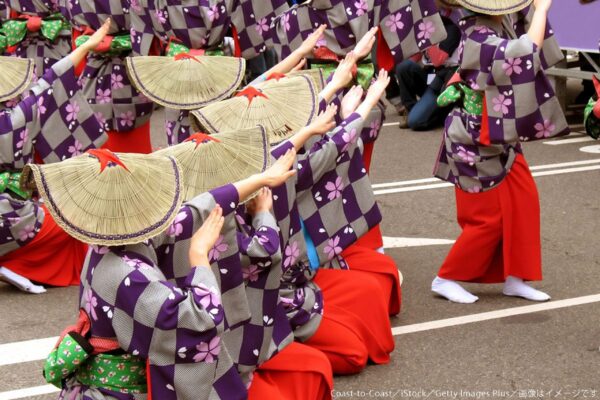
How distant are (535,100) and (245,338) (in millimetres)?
2009

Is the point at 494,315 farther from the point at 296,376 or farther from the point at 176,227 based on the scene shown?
the point at 176,227

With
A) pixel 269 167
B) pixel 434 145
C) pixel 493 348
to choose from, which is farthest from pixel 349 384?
pixel 434 145

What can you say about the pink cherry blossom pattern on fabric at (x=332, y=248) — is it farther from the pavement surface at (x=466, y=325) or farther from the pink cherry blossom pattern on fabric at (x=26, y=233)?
the pink cherry blossom pattern on fabric at (x=26, y=233)

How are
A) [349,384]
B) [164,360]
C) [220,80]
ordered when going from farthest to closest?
[220,80]
[349,384]
[164,360]

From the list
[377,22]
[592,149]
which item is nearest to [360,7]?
[377,22]

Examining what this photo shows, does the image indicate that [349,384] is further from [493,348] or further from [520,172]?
[520,172]

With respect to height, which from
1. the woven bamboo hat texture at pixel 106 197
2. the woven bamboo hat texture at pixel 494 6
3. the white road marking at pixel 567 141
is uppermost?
the woven bamboo hat texture at pixel 106 197

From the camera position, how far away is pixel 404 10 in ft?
19.6

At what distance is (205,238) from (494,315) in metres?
2.26

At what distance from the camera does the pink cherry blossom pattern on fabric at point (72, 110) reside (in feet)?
19.2

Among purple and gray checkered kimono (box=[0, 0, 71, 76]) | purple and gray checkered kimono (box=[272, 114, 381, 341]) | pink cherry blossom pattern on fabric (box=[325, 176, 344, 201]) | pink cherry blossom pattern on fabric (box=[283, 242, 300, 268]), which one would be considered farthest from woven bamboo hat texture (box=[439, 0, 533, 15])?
purple and gray checkered kimono (box=[0, 0, 71, 76])

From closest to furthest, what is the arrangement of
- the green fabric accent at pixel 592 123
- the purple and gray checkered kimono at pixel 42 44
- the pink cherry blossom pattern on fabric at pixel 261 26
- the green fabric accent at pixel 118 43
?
the green fabric accent at pixel 592 123
the pink cherry blossom pattern on fabric at pixel 261 26
the green fabric accent at pixel 118 43
the purple and gray checkered kimono at pixel 42 44

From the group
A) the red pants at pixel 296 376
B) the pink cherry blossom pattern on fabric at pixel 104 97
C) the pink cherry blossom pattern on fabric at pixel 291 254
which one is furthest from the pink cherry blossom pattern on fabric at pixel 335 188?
the pink cherry blossom pattern on fabric at pixel 104 97

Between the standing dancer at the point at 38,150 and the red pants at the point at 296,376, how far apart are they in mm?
2084
